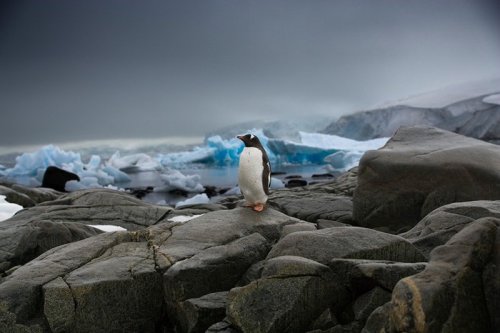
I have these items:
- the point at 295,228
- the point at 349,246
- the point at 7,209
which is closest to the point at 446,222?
the point at 349,246

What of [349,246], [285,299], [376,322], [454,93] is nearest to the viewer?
[376,322]

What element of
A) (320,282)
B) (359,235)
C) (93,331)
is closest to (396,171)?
(359,235)

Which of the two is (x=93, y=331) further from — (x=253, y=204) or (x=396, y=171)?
(x=396, y=171)

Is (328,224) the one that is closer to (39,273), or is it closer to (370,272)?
(370,272)

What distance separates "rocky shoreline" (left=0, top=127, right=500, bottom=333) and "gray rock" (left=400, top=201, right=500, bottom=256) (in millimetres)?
13

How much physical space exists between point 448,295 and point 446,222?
2.22m

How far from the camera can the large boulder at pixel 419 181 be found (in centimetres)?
759

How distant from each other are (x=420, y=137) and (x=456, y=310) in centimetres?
664

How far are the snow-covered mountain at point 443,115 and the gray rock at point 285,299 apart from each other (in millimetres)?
28073

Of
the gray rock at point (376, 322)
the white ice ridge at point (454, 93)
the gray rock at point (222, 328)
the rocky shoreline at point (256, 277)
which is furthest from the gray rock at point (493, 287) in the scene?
the white ice ridge at point (454, 93)

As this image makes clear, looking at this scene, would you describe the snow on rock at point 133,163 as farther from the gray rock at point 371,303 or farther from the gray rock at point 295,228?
the gray rock at point 371,303

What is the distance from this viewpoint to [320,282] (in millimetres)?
3818

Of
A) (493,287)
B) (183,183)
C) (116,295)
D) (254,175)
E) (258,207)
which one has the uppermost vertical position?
(254,175)

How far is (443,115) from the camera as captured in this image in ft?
103
